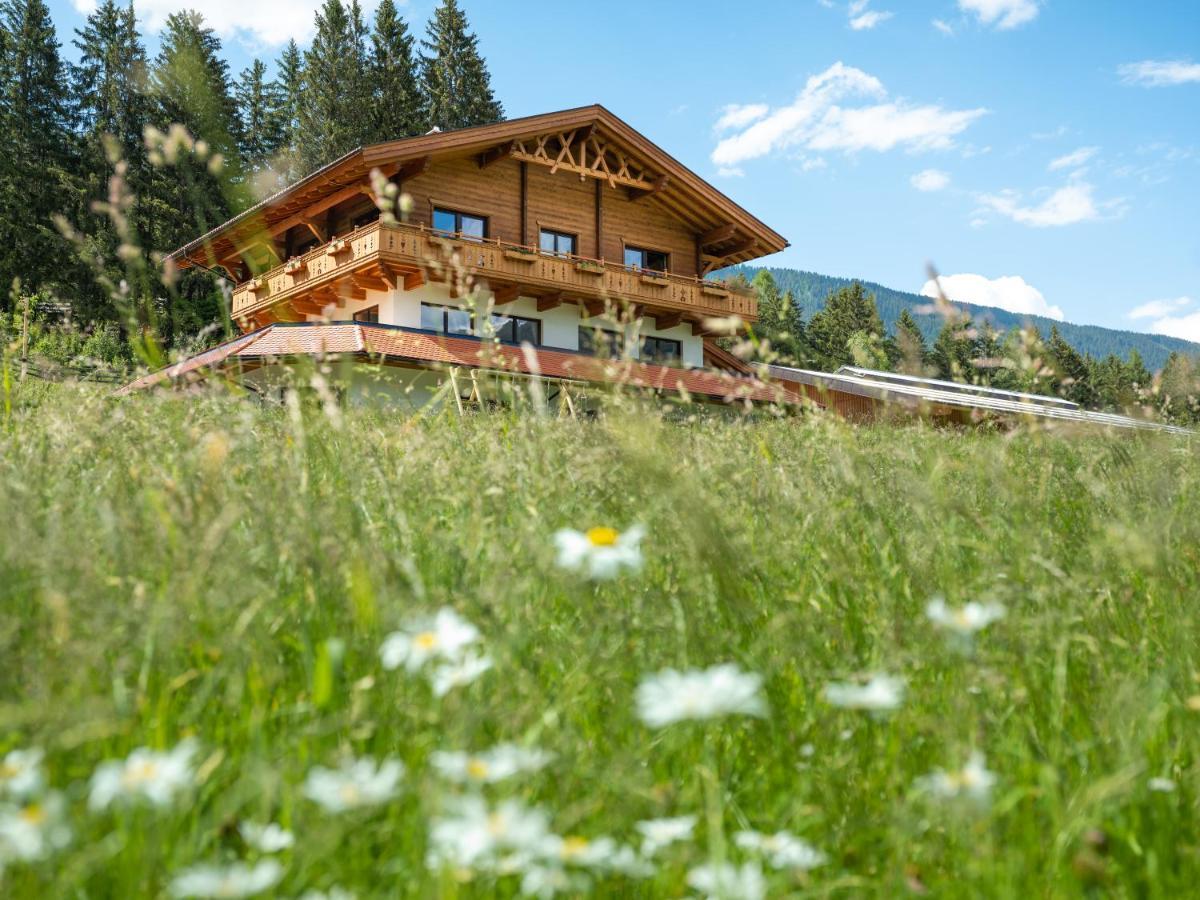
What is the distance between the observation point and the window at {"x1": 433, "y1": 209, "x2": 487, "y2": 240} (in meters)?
22.9

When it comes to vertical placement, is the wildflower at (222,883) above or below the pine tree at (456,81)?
below

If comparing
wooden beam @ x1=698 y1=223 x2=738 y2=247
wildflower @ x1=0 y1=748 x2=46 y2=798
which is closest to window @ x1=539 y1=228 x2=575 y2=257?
wooden beam @ x1=698 y1=223 x2=738 y2=247

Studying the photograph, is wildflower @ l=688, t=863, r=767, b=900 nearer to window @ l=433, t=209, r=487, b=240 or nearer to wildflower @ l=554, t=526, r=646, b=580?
wildflower @ l=554, t=526, r=646, b=580

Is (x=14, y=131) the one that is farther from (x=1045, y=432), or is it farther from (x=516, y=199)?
(x=1045, y=432)

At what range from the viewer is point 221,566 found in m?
1.51

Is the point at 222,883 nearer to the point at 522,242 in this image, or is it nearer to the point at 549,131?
the point at 549,131

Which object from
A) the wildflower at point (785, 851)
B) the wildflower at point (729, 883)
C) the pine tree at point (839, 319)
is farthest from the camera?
the pine tree at point (839, 319)

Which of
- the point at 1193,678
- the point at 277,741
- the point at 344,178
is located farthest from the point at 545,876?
the point at 344,178

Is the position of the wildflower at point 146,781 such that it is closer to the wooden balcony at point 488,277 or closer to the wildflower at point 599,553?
the wildflower at point 599,553

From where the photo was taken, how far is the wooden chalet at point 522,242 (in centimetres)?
1998

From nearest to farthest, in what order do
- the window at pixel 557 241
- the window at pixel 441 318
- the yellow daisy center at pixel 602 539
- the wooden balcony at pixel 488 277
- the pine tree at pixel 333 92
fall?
the yellow daisy center at pixel 602 539 < the wooden balcony at pixel 488 277 < the window at pixel 441 318 < the window at pixel 557 241 < the pine tree at pixel 333 92

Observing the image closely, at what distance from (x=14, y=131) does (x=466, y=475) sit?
4450cm

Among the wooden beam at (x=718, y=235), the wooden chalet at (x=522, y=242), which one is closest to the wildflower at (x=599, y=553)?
the wooden chalet at (x=522, y=242)

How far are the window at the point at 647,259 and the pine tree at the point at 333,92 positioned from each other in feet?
60.6
